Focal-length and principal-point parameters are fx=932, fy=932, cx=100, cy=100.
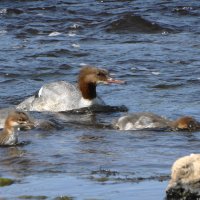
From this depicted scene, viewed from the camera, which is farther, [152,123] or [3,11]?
[3,11]

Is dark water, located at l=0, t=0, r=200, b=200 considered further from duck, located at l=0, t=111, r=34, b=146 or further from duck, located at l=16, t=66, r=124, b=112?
duck, located at l=16, t=66, r=124, b=112

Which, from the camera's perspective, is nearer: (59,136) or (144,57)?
(59,136)

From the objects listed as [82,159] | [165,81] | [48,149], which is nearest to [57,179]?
[82,159]

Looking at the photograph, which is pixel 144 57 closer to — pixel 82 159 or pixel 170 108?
pixel 170 108

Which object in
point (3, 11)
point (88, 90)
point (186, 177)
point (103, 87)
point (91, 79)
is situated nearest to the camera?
point (186, 177)

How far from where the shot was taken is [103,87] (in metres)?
17.2

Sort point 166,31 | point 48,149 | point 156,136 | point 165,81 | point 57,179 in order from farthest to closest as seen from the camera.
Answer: point 166,31 < point 165,81 < point 156,136 < point 48,149 < point 57,179

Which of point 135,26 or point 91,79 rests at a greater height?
point 91,79

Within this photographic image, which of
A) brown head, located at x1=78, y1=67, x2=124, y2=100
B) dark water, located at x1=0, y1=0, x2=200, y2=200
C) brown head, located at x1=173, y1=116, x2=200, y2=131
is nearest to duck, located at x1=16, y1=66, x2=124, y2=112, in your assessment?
brown head, located at x1=78, y1=67, x2=124, y2=100

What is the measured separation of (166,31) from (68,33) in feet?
7.42

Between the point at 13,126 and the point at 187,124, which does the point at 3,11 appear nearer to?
the point at 187,124

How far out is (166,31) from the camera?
21.3m

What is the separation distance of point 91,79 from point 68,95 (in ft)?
1.60

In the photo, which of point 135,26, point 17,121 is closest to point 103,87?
point 135,26
